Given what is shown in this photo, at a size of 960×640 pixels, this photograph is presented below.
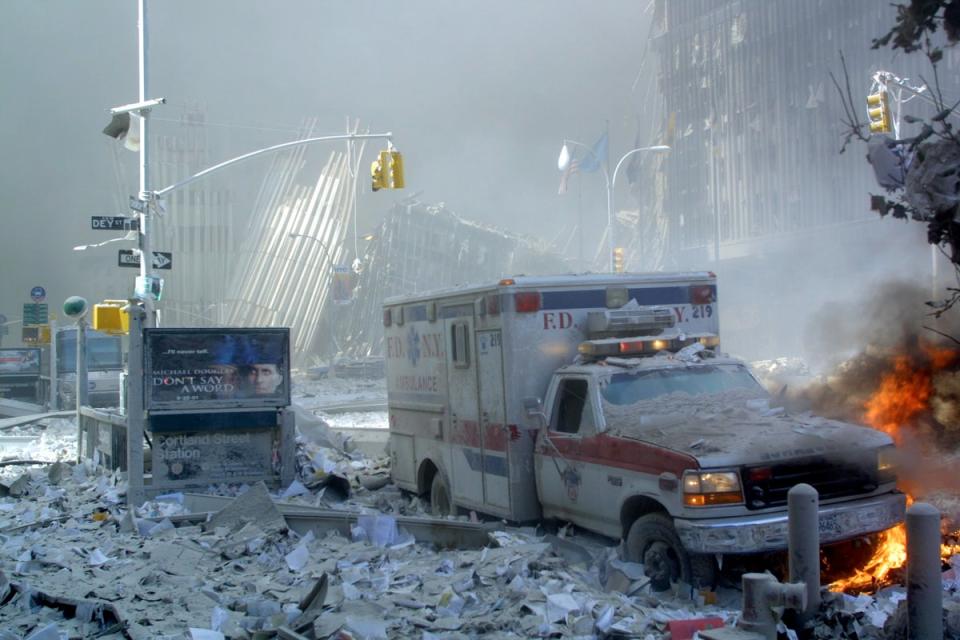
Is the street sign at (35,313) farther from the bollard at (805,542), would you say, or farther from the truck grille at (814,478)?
the bollard at (805,542)

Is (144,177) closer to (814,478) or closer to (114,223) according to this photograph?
(114,223)

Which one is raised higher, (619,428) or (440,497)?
(619,428)

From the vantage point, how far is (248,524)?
28.2ft

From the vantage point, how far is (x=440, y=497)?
10.3 m

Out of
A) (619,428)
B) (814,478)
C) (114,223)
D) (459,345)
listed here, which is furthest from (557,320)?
(114,223)

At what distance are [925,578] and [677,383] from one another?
3.51 metres

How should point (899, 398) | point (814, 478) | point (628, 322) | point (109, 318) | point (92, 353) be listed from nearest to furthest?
point (814, 478)
point (628, 322)
point (899, 398)
point (109, 318)
point (92, 353)

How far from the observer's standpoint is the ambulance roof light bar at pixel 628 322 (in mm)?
8711

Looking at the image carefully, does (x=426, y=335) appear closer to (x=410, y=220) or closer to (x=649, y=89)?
(x=410, y=220)

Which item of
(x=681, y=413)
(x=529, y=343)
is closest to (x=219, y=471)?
Answer: (x=529, y=343)

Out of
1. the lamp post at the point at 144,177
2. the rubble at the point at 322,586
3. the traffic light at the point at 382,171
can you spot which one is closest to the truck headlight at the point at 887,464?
the rubble at the point at 322,586

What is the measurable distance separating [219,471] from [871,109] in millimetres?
11671

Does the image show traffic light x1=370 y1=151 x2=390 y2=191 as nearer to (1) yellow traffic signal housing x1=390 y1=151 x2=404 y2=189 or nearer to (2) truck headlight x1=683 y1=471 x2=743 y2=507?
(1) yellow traffic signal housing x1=390 y1=151 x2=404 y2=189

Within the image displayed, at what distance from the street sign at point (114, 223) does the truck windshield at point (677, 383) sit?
12776mm
